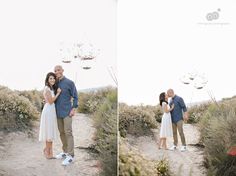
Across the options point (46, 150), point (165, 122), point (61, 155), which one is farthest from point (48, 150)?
point (165, 122)

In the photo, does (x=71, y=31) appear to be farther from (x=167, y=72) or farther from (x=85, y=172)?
(x=85, y=172)

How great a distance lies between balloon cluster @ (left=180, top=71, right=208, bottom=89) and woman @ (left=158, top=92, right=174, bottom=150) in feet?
0.82

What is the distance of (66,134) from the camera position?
4.02m

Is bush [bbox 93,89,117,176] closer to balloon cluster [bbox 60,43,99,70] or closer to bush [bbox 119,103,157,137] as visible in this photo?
bush [bbox 119,103,157,137]

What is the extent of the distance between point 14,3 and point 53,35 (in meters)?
0.46

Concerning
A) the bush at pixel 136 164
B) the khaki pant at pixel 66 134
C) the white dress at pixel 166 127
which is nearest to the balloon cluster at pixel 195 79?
the white dress at pixel 166 127

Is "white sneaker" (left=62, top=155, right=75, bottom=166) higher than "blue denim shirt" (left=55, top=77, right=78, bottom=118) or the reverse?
the reverse

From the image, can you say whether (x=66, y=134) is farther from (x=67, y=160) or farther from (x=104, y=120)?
(x=104, y=120)

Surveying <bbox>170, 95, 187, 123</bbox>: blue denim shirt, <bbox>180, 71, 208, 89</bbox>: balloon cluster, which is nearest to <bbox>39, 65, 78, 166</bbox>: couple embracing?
<bbox>170, 95, 187, 123</bbox>: blue denim shirt

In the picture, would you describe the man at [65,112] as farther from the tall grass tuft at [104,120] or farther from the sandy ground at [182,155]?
the sandy ground at [182,155]

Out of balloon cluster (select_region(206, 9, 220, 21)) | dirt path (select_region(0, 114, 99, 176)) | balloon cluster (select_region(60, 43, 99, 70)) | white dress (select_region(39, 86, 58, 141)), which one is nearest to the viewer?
dirt path (select_region(0, 114, 99, 176))

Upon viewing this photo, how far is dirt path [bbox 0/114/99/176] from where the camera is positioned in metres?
3.85

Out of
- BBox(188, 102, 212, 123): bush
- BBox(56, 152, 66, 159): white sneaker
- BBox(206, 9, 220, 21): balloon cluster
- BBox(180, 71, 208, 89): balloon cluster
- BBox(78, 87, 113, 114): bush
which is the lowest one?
BBox(56, 152, 66, 159): white sneaker

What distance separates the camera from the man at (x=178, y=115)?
421 cm
